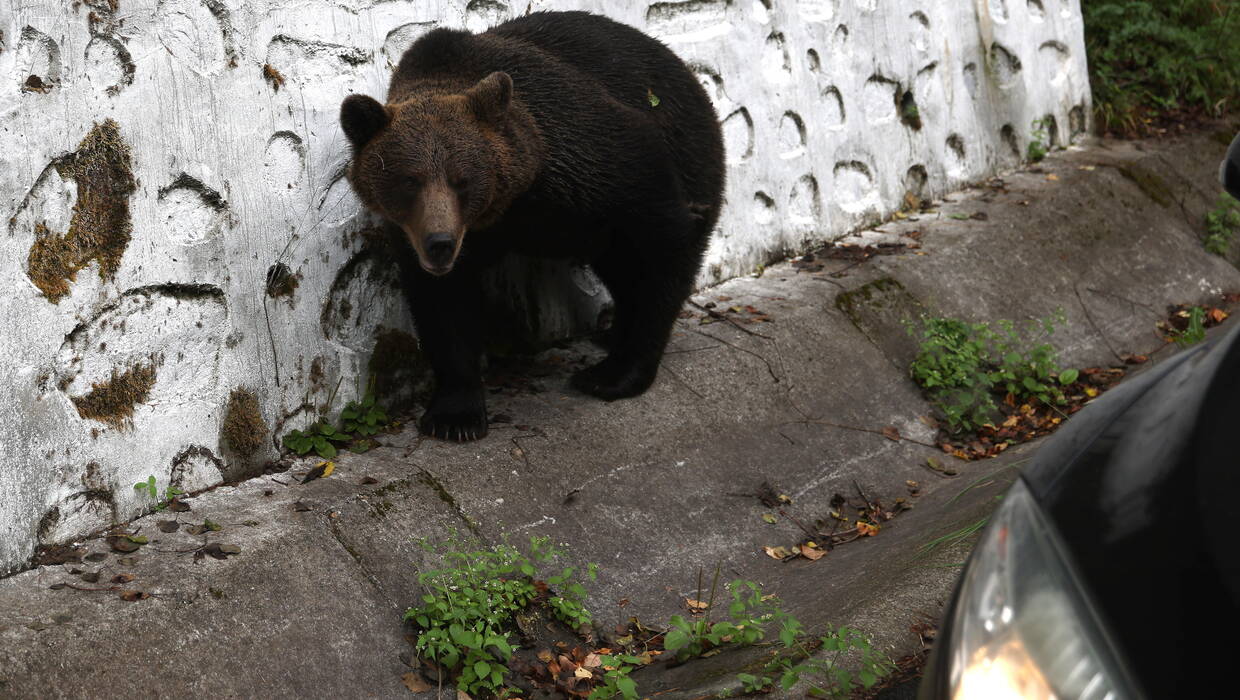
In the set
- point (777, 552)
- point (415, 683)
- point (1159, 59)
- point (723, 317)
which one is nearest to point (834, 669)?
point (415, 683)

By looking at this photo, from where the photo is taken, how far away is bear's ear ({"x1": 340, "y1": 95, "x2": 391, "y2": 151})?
3.89 m

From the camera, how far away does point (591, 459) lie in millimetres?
4449

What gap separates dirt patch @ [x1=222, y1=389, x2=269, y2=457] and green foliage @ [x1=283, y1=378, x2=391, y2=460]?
0.43ft

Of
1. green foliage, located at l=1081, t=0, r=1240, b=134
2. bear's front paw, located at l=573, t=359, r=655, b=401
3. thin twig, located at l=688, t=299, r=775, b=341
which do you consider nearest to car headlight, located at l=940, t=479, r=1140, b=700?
bear's front paw, located at l=573, t=359, r=655, b=401

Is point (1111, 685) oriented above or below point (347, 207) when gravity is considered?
below

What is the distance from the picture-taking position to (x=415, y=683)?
3.37 meters

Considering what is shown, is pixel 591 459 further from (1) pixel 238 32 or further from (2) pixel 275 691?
(1) pixel 238 32

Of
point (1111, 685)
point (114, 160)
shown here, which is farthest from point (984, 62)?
point (1111, 685)

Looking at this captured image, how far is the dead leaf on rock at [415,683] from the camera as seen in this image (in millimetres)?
3357

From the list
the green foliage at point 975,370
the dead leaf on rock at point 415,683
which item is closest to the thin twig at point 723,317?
the green foliage at point 975,370

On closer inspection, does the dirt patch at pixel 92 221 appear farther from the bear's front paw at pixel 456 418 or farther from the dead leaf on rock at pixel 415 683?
the dead leaf on rock at pixel 415 683

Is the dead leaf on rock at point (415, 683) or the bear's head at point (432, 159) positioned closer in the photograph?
the dead leaf on rock at point (415, 683)

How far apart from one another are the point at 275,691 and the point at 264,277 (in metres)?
1.55

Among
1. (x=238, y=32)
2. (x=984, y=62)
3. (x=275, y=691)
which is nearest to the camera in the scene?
(x=275, y=691)
